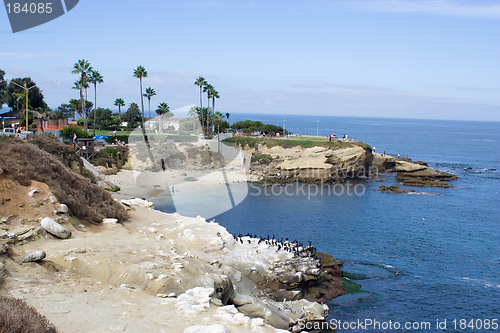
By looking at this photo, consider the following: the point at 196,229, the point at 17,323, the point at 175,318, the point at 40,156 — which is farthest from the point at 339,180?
the point at 17,323

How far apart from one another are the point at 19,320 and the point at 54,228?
11.6m

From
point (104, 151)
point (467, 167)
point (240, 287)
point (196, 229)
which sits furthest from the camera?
point (467, 167)

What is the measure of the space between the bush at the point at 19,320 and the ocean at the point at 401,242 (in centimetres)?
1799

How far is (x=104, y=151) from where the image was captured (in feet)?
206

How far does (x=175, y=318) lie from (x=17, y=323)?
576cm

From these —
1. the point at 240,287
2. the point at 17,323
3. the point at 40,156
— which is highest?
the point at 40,156

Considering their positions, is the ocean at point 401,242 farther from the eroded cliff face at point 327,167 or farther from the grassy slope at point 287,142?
the grassy slope at point 287,142

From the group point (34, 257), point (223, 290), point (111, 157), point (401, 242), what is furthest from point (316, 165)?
point (34, 257)

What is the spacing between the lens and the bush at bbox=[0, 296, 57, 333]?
10391 millimetres

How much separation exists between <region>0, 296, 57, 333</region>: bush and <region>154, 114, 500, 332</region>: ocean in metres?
18.0

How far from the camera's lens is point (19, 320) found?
10.7m

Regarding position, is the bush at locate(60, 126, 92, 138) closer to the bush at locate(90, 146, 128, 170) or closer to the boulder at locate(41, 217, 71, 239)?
the bush at locate(90, 146, 128, 170)

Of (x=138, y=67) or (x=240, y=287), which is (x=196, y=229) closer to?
(x=240, y=287)

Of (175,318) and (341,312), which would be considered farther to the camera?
(341,312)
